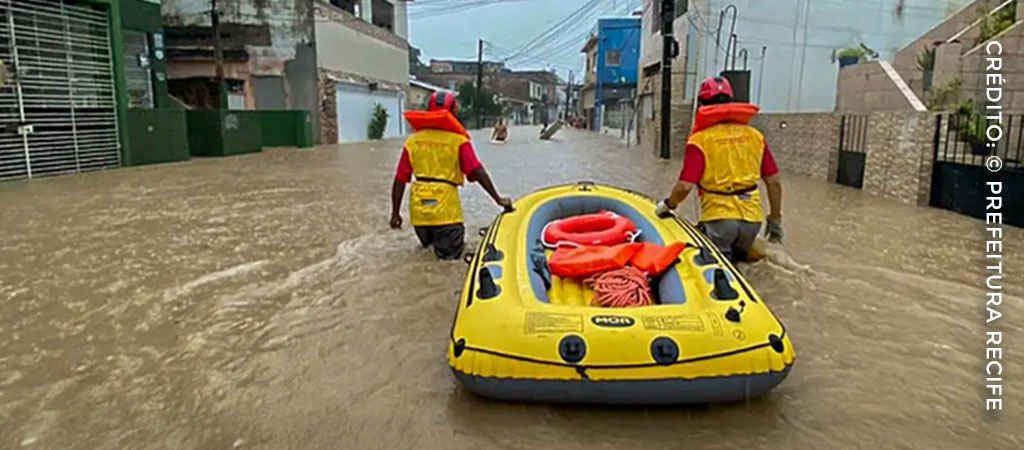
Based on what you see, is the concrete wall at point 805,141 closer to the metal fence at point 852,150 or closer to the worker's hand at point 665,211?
the metal fence at point 852,150

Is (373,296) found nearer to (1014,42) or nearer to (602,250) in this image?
(602,250)

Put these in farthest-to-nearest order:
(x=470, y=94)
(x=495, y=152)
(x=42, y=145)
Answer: (x=470, y=94), (x=495, y=152), (x=42, y=145)

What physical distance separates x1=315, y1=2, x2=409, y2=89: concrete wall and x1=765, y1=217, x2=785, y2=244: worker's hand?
19899mm

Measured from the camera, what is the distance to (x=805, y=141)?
1203cm

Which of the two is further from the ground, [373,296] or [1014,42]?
[1014,42]

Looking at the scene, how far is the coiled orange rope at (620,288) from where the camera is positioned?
9.96 feet

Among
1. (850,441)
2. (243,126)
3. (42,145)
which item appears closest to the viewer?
(850,441)

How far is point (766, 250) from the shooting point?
5082mm

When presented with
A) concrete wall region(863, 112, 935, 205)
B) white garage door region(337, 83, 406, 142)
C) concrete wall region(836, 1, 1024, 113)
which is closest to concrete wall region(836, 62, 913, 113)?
concrete wall region(836, 1, 1024, 113)

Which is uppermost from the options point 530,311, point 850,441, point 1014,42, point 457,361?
point 1014,42

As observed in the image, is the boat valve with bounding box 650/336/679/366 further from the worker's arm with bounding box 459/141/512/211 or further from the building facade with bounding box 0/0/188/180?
the building facade with bounding box 0/0/188/180

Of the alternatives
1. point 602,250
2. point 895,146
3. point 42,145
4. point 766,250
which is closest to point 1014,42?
point 895,146

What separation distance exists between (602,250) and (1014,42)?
8.35 metres

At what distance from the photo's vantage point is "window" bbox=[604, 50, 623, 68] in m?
38.2
